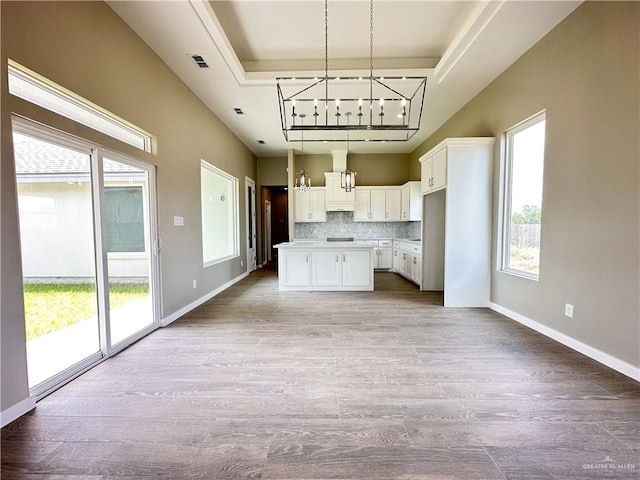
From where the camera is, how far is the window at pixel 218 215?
495 cm

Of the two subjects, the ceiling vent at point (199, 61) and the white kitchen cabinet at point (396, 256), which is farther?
the white kitchen cabinet at point (396, 256)

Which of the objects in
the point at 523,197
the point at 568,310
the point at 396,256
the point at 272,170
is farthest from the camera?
the point at 272,170

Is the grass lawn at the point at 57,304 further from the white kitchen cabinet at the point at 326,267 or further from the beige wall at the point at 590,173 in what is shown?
the beige wall at the point at 590,173

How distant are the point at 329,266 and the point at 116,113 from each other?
3.80m

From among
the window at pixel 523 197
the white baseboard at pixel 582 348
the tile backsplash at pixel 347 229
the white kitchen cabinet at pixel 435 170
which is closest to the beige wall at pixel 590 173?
the white baseboard at pixel 582 348

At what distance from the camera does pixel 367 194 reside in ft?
25.2

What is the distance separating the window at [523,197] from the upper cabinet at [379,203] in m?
3.83

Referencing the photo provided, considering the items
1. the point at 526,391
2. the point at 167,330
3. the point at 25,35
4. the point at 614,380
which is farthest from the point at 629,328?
the point at 25,35

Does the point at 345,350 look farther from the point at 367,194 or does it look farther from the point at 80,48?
the point at 367,194

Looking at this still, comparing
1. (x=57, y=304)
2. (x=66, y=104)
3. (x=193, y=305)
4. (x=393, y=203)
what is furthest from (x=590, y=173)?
(x=393, y=203)

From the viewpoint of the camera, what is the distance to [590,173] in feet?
8.41

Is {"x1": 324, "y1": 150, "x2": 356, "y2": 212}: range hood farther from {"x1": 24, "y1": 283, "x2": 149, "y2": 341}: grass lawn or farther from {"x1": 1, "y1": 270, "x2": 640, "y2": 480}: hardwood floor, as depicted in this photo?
{"x1": 24, "y1": 283, "x2": 149, "y2": 341}: grass lawn

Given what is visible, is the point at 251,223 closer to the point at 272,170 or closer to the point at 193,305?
the point at 272,170

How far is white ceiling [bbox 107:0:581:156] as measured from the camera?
2754 mm
